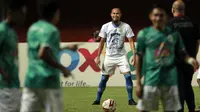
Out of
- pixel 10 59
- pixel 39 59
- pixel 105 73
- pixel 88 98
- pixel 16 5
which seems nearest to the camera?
pixel 39 59

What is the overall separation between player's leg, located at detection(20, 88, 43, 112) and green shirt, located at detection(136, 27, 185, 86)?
5.06 ft

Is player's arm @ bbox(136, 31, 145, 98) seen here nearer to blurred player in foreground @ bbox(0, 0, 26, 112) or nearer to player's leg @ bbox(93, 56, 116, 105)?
blurred player in foreground @ bbox(0, 0, 26, 112)

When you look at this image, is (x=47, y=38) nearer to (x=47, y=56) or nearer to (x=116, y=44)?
(x=47, y=56)

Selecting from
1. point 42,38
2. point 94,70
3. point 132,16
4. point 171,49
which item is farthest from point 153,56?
point 132,16

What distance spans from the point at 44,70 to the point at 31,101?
0.43 meters

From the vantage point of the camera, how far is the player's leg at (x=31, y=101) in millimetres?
8383

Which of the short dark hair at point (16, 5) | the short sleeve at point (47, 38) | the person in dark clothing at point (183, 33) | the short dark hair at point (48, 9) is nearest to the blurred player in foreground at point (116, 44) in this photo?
the person in dark clothing at point (183, 33)

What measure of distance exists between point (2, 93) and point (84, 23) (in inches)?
785

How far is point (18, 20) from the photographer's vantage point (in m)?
8.96

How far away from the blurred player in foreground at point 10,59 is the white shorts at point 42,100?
0.60 metres

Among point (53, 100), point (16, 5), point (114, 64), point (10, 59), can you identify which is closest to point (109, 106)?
point (114, 64)

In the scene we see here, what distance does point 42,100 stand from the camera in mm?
8430

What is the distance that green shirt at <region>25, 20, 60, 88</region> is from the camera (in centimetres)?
816

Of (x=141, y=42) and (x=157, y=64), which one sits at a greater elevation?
(x=141, y=42)
